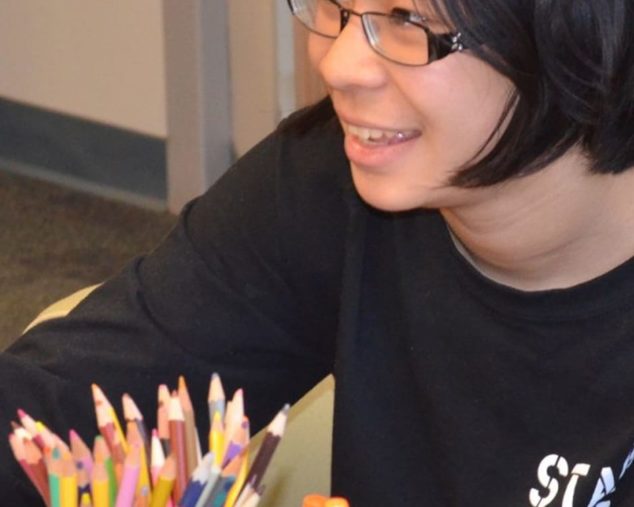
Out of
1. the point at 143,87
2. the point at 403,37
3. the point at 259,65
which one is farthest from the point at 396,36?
the point at 143,87

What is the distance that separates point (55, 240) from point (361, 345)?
185cm

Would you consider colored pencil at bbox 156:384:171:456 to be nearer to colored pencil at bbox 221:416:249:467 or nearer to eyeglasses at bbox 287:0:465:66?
colored pencil at bbox 221:416:249:467

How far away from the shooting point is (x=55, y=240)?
9.04 feet

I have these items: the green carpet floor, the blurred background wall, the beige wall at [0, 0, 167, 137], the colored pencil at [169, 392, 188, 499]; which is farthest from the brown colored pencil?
the beige wall at [0, 0, 167, 137]

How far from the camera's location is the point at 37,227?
281cm

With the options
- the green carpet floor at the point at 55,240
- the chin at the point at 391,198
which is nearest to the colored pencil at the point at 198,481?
the chin at the point at 391,198

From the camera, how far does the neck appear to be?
847 millimetres

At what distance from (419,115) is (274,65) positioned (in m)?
1.79

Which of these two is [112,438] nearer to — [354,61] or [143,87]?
[354,61]

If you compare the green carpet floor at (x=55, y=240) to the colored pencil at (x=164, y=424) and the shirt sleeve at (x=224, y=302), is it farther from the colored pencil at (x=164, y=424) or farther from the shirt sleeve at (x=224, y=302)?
the colored pencil at (x=164, y=424)

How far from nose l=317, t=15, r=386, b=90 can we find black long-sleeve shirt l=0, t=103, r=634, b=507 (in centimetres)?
19

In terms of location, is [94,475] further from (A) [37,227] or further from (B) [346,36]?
(A) [37,227]

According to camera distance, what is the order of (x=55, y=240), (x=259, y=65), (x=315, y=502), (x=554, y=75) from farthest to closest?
(x=55, y=240), (x=259, y=65), (x=554, y=75), (x=315, y=502)

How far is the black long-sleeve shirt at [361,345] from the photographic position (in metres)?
0.86
